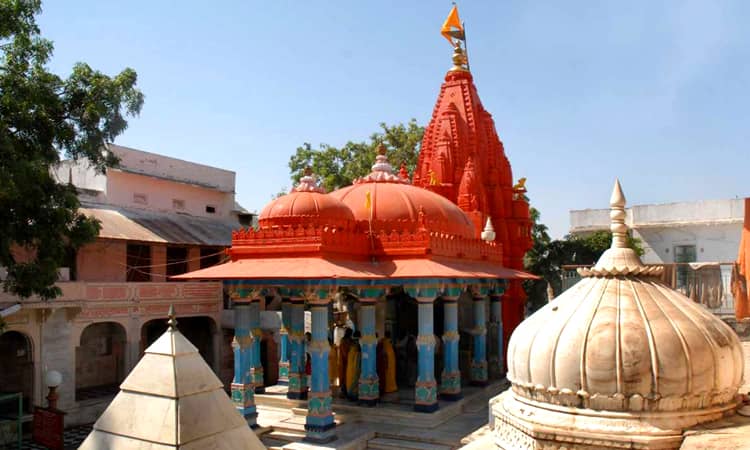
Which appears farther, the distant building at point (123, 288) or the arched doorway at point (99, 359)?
the arched doorway at point (99, 359)

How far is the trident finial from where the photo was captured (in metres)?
5.48

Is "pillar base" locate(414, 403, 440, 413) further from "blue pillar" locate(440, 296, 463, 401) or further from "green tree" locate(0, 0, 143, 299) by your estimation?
"green tree" locate(0, 0, 143, 299)

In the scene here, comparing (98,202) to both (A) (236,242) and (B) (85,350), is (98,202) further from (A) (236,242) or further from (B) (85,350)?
(A) (236,242)

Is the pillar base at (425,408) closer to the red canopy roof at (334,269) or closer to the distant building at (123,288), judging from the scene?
the red canopy roof at (334,269)

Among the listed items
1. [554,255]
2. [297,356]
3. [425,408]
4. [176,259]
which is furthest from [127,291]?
[554,255]

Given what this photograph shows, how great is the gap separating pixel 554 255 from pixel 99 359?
1999cm

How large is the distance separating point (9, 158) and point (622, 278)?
9.98 metres

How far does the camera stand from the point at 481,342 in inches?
635

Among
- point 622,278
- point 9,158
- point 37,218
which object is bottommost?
point 622,278

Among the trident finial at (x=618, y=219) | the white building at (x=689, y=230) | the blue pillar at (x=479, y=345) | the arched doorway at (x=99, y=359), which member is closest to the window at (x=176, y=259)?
the arched doorway at (x=99, y=359)

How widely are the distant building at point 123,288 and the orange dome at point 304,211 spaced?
18.6ft

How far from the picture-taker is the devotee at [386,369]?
1452 centimetres

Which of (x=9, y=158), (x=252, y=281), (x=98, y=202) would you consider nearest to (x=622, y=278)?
(x=252, y=281)

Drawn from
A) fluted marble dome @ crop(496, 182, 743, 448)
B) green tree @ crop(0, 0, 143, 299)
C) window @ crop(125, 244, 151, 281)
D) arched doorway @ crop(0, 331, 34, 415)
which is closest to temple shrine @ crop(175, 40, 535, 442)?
green tree @ crop(0, 0, 143, 299)
